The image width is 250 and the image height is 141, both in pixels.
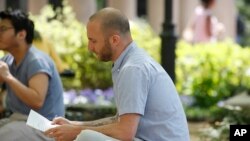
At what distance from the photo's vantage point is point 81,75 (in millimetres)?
11438

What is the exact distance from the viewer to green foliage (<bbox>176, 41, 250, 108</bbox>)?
10.9m

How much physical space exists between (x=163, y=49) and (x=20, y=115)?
4.96m

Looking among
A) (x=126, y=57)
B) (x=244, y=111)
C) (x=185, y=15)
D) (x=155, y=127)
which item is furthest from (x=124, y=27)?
(x=185, y=15)

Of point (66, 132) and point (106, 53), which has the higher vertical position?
→ point (106, 53)

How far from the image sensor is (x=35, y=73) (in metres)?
6.07

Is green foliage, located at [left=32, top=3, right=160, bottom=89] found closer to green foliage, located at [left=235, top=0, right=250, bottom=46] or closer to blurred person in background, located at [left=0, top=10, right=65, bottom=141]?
blurred person in background, located at [left=0, top=10, right=65, bottom=141]

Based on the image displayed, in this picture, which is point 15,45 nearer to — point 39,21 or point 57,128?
point 57,128

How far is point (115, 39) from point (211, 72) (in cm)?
661

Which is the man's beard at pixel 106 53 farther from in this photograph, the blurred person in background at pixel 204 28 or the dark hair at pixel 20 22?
the blurred person in background at pixel 204 28

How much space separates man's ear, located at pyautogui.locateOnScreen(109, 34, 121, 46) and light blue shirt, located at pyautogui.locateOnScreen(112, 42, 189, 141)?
9cm

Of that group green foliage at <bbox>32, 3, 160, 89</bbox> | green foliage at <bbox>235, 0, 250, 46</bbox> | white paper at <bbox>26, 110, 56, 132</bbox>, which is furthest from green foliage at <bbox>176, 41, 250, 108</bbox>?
→ green foliage at <bbox>235, 0, 250, 46</bbox>

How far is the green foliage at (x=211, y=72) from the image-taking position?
10930mm

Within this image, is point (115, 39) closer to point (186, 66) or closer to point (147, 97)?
point (147, 97)

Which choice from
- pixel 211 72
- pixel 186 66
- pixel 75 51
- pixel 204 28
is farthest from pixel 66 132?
pixel 204 28
